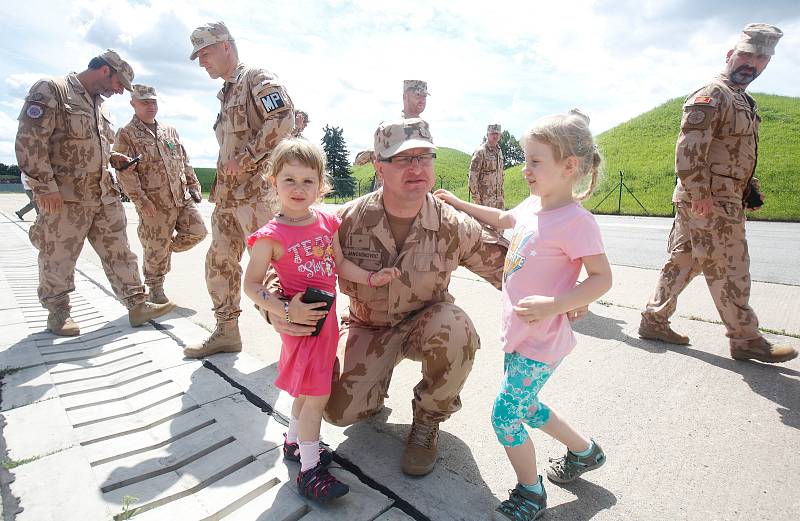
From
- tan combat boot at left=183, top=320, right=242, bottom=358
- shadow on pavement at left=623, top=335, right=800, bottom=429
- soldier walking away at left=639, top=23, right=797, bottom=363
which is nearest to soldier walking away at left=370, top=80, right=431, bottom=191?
tan combat boot at left=183, top=320, right=242, bottom=358

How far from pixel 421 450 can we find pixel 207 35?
10.2ft

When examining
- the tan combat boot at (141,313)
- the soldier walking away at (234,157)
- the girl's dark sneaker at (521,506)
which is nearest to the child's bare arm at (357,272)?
the girl's dark sneaker at (521,506)

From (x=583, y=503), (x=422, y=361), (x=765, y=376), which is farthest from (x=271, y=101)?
(x=765, y=376)

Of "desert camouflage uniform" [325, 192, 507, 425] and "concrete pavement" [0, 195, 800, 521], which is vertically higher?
"desert camouflage uniform" [325, 192, 507, 425]

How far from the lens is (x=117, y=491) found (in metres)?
1.88

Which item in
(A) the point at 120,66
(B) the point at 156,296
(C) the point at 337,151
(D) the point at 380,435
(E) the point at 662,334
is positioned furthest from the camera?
(C) the point at 337,151

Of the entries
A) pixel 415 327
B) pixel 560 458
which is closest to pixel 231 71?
pixel 415 327

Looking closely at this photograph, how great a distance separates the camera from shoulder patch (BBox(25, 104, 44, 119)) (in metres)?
3.60

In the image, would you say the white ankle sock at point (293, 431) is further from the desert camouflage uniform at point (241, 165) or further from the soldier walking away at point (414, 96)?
the soldier walking away at point (414, 96)

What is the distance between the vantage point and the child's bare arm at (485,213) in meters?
2.27

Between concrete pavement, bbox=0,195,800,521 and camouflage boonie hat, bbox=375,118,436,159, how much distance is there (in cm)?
145

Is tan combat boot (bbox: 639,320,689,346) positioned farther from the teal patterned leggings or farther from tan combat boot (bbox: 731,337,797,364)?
the teal patterned leggings

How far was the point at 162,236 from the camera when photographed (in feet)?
15.9

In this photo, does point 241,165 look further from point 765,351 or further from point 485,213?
point 765,351
